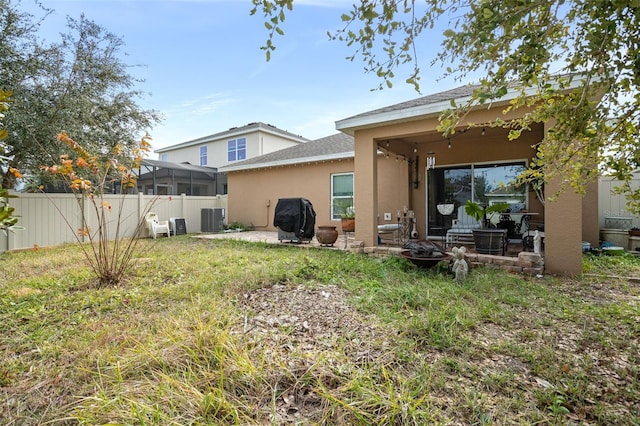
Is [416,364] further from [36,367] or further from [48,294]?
[48,294]

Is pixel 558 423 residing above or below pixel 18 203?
below

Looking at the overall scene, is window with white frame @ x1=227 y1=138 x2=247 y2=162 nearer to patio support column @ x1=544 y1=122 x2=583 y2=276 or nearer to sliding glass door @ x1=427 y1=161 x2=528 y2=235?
sliding glass door @ x1=427 y1=161 x2=528 y2=235

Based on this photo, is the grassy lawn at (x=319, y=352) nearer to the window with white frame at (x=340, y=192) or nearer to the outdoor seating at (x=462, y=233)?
the outdoor seating at (x=462, y=233)

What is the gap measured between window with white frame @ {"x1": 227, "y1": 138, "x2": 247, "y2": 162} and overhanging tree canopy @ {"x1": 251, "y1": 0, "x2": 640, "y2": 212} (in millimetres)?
16207

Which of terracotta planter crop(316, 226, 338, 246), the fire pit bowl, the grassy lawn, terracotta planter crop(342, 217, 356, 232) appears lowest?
the grassy lawn

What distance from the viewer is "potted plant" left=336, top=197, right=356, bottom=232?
8.64 m

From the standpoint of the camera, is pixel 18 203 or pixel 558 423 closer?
pixel 558 423

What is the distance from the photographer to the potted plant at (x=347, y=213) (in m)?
8.64

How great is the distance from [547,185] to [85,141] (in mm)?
9835

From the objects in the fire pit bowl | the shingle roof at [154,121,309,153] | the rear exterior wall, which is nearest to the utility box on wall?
the rear exterior wall

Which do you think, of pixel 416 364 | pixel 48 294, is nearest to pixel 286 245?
pixel 48 294

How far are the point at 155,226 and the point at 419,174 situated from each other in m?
8.66

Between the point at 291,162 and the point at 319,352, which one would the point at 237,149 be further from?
the point at 319,352

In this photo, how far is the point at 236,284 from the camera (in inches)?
157
